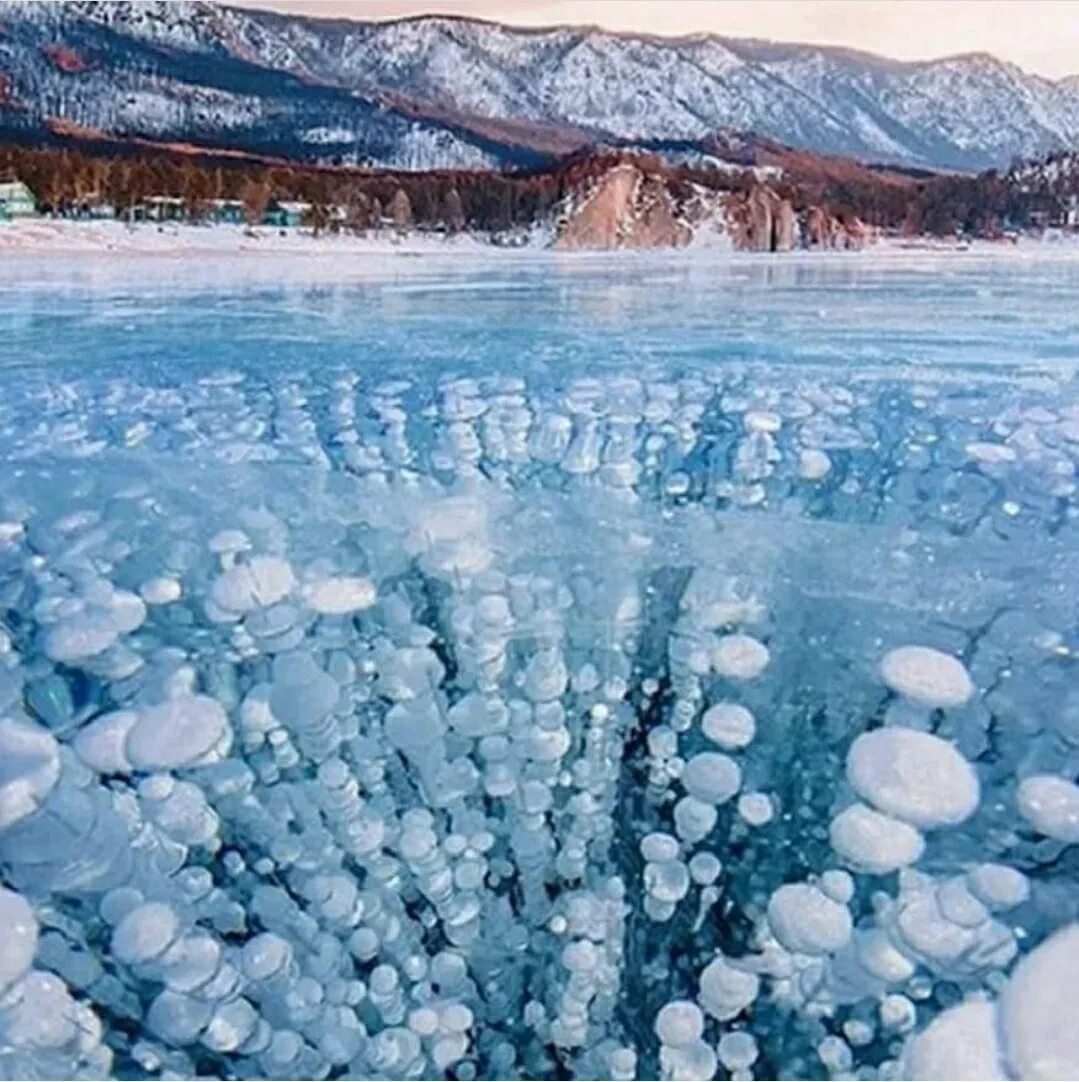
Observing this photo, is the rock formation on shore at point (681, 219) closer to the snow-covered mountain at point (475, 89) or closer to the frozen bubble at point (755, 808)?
the snow-covered mountain at point (475, 89)

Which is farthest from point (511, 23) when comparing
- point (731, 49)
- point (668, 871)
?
point (668, 871)

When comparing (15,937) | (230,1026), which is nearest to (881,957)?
(230,1026)

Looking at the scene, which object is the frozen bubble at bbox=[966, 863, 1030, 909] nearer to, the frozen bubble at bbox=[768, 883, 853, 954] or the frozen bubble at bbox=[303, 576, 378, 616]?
the frozen bubble at bbox=[768, 883, 853, 954]

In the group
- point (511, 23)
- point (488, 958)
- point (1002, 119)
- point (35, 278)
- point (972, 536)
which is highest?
point (511, 23)

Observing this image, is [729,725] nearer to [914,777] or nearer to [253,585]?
[914,777]

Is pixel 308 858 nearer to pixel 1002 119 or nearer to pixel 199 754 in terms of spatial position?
pixel 199 754

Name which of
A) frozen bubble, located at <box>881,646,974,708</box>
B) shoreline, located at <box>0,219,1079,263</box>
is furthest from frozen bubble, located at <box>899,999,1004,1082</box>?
shoreline, located at <box>0,219,1079,263</box>

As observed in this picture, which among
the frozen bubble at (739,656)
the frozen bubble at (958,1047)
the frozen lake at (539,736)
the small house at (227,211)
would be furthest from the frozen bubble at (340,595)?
the small house at (227,211)
